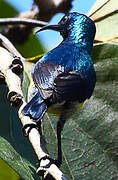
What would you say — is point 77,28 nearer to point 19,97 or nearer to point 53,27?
point 53,27

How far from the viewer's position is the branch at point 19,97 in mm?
2615

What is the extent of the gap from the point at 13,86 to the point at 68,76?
375 millimetres

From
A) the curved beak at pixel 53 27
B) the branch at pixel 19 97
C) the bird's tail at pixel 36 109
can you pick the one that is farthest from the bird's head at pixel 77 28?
the bird's tail at pixel 36 109

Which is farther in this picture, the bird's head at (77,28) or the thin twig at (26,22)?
the thin twig at (26,22)

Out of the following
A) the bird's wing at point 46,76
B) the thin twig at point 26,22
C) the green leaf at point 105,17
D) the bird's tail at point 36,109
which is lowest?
the bird's tail at point 36,109

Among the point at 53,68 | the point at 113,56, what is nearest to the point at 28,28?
the point at 113,56

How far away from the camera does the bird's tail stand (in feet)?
9.59

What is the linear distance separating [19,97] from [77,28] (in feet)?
3.84

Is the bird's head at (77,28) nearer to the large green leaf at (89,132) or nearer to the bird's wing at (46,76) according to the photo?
the large green leaf at (89,132)

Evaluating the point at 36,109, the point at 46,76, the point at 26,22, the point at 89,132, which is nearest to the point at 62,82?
the point at 46,76

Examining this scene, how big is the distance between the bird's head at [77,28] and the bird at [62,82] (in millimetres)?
52

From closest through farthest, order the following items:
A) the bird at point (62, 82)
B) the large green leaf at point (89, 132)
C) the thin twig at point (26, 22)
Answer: the bird at point (62, 82), the large green leaf at point (89, 132), the thin twig at point (26, 22)

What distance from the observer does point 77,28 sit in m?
3.98

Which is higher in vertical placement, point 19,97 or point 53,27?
point 53,27
